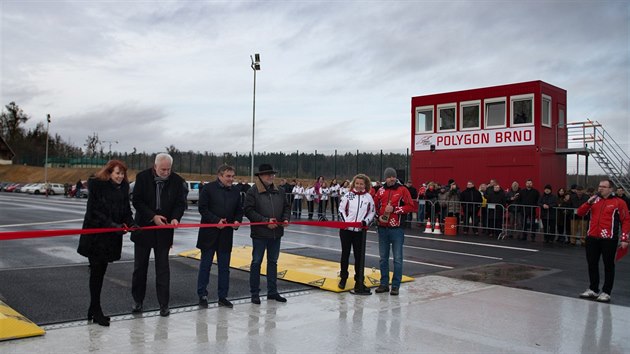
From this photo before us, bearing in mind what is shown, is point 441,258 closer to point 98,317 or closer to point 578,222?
point 578,222

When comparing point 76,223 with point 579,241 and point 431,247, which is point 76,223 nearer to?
point 431,247

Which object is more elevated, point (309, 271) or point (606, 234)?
point (606, 234)

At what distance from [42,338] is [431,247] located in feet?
35.2

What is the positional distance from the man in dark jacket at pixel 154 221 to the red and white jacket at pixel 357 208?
2.72m

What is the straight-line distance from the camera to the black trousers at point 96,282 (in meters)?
5.72

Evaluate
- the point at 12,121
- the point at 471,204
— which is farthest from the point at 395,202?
the point at 12,121

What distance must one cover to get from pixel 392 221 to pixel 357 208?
578 millimetres

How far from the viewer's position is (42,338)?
16.7ft

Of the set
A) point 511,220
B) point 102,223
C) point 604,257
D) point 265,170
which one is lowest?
point 604,257

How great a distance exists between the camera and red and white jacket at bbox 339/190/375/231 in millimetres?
7926

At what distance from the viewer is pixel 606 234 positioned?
25.5ft

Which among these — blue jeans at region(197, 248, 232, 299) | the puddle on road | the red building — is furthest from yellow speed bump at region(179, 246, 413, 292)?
the red building

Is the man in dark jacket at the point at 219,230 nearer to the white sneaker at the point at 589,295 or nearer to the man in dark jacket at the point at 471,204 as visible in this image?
the white sneaker at the point at 589,295

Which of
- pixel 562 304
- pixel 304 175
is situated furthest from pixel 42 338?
pixel 304 175
